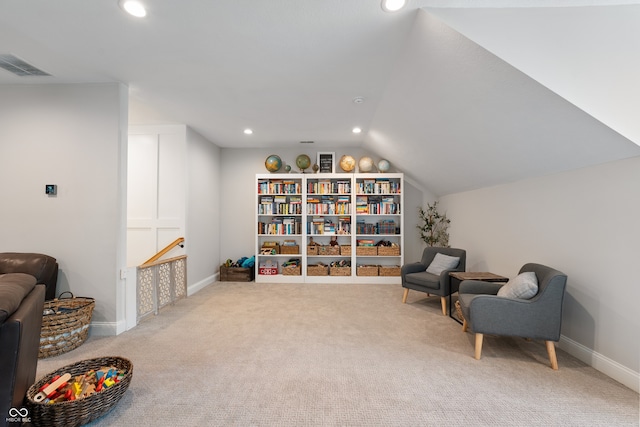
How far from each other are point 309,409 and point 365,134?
4144 millimetres

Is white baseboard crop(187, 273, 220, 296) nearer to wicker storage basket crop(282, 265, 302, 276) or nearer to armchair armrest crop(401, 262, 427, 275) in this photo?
wicker storage basket crop(282, 265, 302, 276)

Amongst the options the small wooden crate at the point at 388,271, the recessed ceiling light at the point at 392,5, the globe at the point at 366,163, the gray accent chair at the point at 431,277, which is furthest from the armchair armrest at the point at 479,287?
the globe at the point at 366,163

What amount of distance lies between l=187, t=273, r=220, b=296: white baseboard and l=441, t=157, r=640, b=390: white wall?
4.46 m

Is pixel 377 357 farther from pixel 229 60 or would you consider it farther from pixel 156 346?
pixel 229 60

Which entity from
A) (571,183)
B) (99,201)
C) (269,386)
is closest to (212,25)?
(99,201)

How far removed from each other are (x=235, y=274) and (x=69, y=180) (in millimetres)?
3040

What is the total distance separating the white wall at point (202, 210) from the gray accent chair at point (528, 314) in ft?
13.1

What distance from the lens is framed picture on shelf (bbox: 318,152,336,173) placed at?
225 inches

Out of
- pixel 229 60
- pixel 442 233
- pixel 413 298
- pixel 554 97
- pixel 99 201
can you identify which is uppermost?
pixel 229 60

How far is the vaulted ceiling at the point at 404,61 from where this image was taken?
1903 mm

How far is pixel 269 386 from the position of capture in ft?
6.86

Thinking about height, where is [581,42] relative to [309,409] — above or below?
above

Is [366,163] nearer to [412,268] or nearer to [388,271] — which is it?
[388,271]

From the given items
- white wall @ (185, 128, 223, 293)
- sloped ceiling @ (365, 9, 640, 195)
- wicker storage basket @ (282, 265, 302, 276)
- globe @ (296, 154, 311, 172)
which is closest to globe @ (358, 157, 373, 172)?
globe @ (296, 154, 311, 172)
